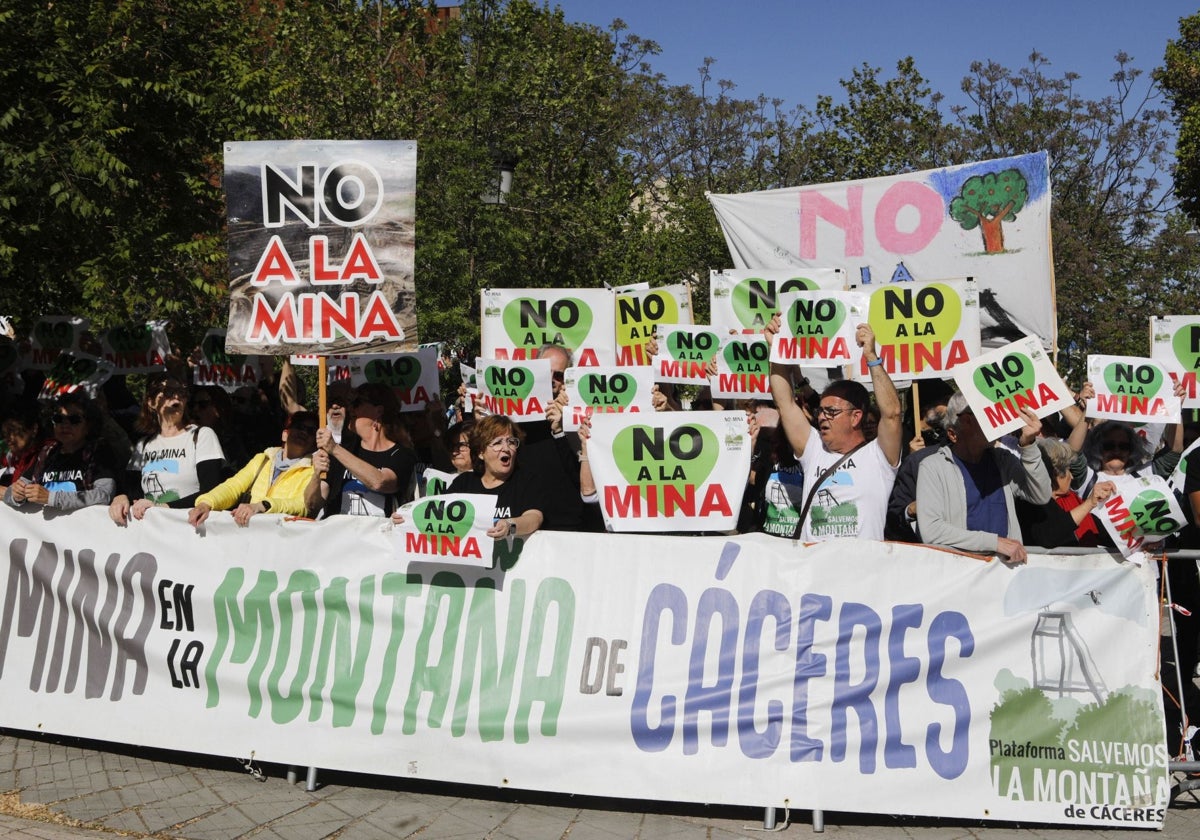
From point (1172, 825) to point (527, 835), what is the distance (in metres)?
2.86

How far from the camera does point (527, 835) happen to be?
5496mm

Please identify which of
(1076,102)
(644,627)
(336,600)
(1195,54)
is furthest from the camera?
(1076,102)

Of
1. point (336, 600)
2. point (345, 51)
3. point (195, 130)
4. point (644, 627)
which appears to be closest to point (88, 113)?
point (195, 130)

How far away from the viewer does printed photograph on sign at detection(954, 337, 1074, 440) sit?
19.3ft

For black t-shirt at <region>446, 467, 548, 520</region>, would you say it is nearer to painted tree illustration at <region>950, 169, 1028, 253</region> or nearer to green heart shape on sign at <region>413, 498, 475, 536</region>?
green heart shape on sign at <region>413, 498, 475, 536</region>

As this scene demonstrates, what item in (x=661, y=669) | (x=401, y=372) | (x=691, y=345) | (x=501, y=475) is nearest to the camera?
(x=661, y=669)

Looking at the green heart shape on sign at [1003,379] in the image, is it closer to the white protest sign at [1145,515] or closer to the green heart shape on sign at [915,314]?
the white protest sign at [1145,515]

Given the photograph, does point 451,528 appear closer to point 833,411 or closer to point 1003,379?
point 833,411

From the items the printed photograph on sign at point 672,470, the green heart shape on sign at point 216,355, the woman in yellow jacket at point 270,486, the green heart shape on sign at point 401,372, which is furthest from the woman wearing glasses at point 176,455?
the green heart shape on sign at point 216,355

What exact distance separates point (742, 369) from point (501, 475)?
229 cm

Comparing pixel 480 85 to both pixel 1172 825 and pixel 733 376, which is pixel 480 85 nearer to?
pixel 733 376

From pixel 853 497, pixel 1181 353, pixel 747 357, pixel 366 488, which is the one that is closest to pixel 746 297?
pixel 747 357

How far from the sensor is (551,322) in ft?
30.6

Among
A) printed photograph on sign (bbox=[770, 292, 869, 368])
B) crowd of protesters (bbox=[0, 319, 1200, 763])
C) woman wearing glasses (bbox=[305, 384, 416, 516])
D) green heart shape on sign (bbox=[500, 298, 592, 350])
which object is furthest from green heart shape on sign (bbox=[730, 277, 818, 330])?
woman wearing glasses (bbox=[305, 384, 416, 516])
